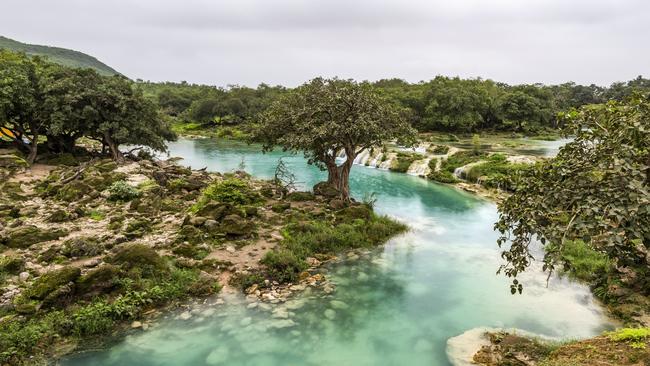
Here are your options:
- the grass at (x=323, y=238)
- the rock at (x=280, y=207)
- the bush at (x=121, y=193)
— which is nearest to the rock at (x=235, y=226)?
the grass at (x=323, y=238)

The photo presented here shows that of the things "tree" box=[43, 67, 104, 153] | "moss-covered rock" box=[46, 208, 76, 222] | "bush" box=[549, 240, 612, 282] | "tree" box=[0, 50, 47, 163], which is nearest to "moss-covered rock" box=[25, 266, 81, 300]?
"moss-covered rock" box=[46, 208, 76, 222]

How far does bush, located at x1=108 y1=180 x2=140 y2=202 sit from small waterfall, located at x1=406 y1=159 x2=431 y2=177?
30534 mm

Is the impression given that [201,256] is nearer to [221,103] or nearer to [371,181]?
[371,181]

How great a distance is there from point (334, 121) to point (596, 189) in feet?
59.5

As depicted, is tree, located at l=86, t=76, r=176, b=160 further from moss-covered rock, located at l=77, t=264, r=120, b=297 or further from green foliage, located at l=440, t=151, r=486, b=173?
green foliage, located at l=440, t=151, r=486, b=173

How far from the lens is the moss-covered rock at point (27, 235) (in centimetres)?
1716

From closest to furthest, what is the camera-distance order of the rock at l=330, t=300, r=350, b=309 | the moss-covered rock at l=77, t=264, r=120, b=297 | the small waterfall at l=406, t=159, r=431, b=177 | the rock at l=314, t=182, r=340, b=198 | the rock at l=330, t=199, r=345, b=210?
the moss-covered rock at l=77, t=264, r=120, b=297, the rock at l=330, t=300, r=350, b=309, the rock at l=330, t=199, r=345, b=210, the rock at l=314, t=182, r=340, b=198, the small waterfall at l=406, t=159, r=431, b=177

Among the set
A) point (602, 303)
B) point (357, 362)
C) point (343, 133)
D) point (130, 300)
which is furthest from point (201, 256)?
point (602, 303)

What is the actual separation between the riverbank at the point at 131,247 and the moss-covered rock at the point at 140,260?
0.13 feet

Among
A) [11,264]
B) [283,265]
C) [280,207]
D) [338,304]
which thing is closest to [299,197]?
[280,207]

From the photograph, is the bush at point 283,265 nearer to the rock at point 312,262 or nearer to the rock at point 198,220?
the rock at point 312,262

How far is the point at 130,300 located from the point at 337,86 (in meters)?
18.1

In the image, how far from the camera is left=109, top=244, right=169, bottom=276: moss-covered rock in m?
15.7

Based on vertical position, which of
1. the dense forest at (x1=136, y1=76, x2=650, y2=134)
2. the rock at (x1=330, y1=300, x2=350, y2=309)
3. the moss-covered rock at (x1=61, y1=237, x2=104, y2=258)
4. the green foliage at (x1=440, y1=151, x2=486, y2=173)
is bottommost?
the rock at (x1=330, y1=300, x2=350, y2=309)
